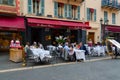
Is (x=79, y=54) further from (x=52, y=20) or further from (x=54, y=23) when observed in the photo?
(x=52, y=20)

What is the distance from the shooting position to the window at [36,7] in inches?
1099

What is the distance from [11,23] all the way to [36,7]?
472cm

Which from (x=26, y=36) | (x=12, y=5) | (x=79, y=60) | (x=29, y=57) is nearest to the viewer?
(x=29, y=57)

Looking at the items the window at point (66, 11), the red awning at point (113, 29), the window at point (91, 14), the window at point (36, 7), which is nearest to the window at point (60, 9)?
the window at point (66, 11)

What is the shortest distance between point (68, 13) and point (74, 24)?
5.70 ft

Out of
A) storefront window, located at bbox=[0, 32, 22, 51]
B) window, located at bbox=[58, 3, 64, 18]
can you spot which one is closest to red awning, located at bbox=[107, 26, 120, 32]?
window, located at bbox=[58, 3, 64, 18]

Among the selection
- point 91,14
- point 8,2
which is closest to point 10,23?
point 8,2

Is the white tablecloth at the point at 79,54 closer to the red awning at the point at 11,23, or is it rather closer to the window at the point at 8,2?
the red awning at the point at 11,23

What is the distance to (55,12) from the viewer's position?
30516 mm

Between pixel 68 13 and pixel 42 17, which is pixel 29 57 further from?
pixel 68 13

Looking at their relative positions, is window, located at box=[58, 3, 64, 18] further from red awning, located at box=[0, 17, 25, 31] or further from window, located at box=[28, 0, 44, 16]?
red awning, located at box=[0, 17, 25, 31]

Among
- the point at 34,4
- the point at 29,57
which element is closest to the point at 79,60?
the point at 29,57

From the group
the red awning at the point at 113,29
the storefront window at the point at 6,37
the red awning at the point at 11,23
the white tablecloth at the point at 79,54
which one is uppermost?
the red awning at the point at 11,23

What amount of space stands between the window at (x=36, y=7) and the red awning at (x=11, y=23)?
2.17 m
